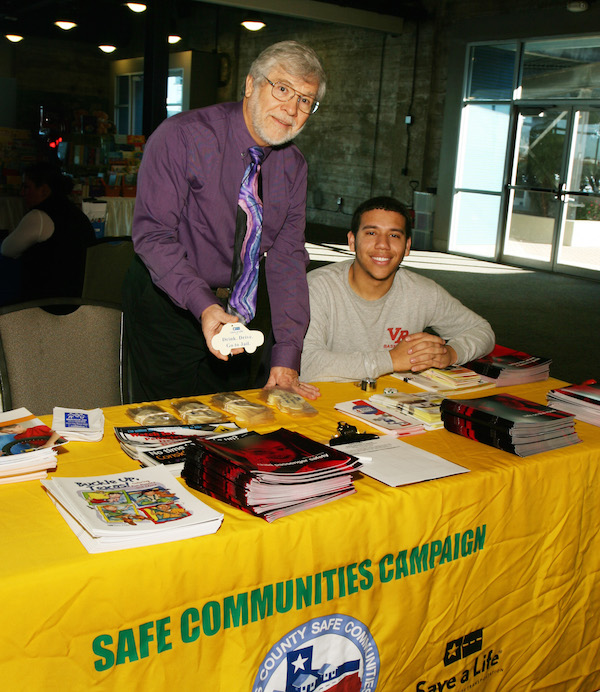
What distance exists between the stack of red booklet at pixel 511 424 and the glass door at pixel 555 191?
8.93 meters

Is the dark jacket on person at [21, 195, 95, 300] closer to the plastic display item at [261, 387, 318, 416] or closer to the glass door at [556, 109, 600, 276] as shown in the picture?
the plastic display item at [261, 387, 318, 416]

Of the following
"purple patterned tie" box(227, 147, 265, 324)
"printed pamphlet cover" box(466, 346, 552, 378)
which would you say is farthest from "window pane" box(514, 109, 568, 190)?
"purple patterned tie" box(227, 147, 265, 324)

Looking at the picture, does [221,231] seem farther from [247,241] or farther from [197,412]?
[197,412]

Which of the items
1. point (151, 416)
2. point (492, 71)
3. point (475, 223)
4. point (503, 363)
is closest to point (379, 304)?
point (503, 363)

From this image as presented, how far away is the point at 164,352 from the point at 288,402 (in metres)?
0.59

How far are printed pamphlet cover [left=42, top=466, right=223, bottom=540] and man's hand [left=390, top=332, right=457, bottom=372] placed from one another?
1.16 m

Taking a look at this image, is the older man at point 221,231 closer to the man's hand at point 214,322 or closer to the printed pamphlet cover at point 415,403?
the man's hand at point 214,322

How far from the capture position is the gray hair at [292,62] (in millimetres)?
1979

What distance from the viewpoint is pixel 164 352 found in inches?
94.6

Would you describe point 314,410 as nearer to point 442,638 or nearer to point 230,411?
point 230,411

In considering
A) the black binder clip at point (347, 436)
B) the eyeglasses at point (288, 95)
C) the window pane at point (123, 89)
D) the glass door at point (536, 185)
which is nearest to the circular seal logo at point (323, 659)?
the black binder clip at point (347, 436)

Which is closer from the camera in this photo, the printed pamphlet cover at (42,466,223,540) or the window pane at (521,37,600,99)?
the printed pamphlet cover at (42,466,223,540)

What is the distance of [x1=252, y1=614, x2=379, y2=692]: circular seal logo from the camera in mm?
1392

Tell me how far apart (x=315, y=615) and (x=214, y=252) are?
1206 mm
